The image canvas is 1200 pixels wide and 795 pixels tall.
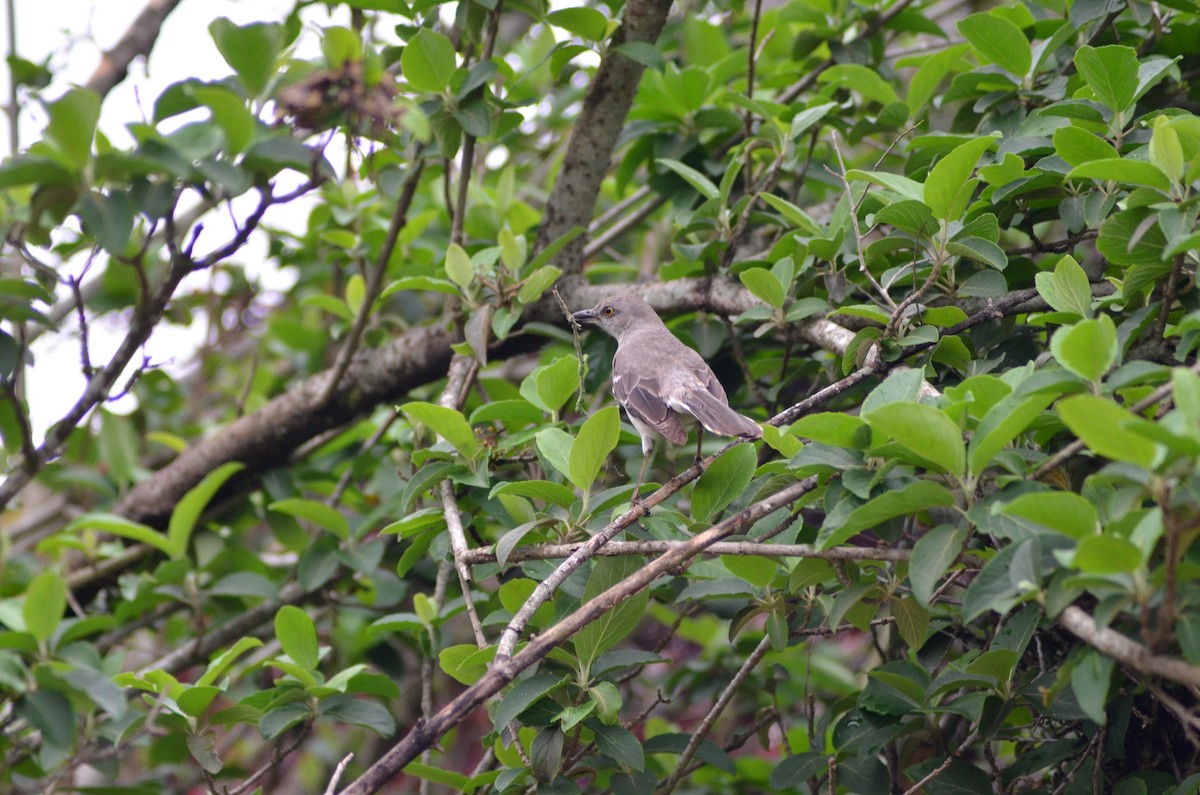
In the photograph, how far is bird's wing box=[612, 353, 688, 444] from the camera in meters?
3.62

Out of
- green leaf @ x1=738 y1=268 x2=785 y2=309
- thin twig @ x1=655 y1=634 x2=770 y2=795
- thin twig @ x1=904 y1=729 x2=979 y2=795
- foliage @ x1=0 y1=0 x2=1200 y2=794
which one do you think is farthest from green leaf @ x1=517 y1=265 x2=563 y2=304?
thin twig @ x1=904 y1=729 x2=979 y2=795

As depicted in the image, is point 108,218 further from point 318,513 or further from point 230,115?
point 318,513

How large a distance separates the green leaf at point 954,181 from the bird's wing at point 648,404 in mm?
1148

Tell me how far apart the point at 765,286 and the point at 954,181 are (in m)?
0.70

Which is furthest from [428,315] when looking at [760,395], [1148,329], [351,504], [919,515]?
[1148,329]

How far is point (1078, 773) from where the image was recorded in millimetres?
3035

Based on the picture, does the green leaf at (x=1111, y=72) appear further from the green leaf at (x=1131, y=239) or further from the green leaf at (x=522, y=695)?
the green leaf at (x=522, y=695)

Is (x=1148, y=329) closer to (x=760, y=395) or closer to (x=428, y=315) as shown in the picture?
(x=760, y=395)

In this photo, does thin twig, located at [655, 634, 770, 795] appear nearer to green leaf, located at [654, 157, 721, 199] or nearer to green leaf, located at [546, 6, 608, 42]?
green leaf, located at [654, 157, 721, 199]

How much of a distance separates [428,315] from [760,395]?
2.18 meters

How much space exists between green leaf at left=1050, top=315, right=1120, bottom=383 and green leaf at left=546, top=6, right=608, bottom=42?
2.50 m

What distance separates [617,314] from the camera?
4.45 metres

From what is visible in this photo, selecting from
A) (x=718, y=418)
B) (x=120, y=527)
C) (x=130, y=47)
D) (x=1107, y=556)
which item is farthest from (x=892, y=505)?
(x=130, y=47)

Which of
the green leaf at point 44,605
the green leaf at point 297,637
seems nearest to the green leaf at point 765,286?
the green leaf at point 297,637
